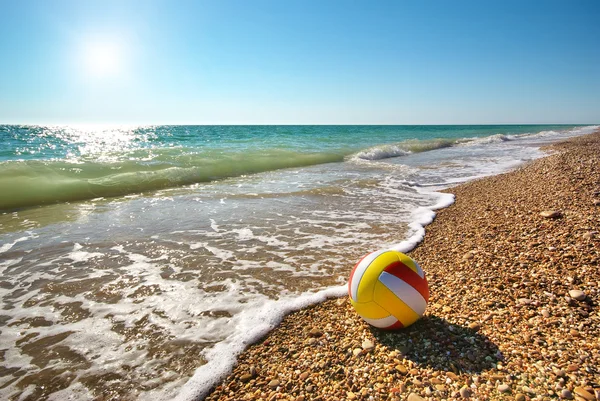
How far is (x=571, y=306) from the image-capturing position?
3.05 meters

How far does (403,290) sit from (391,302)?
0.17 m

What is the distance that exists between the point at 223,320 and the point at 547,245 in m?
4.59

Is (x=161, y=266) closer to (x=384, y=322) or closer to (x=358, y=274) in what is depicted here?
(x=358, y=274)

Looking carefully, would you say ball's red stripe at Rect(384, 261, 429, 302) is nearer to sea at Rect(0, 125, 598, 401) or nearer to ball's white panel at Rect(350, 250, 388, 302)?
ball's white panel at Rect(350, 250, 388, 302)

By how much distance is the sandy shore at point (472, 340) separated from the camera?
2.42 metres

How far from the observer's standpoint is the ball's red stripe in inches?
125

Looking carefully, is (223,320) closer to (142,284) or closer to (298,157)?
(142,284)

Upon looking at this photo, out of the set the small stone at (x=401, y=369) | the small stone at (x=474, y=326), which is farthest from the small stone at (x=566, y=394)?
the small stone at (x=401, y=369)

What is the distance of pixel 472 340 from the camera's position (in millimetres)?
2889


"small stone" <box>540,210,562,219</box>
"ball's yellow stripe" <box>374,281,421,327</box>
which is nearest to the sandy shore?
"ball's yellow stripe" <box>374,281,421,327</box>

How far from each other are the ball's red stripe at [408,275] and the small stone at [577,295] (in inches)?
57.5

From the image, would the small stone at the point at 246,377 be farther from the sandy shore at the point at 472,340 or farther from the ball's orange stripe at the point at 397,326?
the ball's orange stripe at the point at 397,326

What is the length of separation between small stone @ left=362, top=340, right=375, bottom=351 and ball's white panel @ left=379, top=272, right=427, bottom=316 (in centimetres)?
54

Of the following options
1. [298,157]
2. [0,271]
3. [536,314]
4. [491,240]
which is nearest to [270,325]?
[536,314]
